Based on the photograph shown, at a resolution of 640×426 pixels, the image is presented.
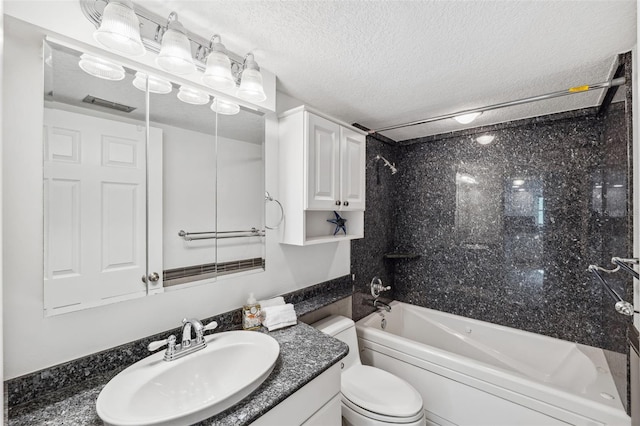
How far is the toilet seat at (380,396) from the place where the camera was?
5.13ft

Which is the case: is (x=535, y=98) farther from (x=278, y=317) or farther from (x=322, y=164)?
(x=278, y=317)

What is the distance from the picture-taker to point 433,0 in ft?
3.59

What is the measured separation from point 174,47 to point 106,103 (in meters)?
0.36

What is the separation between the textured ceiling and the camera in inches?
44.9

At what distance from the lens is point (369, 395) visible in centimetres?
172

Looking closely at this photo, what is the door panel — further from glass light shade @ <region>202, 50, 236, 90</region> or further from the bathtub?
the bathtub

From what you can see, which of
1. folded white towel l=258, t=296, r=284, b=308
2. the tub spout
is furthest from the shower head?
folded white towel l=258, t=296, r=284, b=308

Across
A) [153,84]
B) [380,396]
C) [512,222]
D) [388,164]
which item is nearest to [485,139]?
[512,222]

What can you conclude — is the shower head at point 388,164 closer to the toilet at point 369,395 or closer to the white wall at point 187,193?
the toilet at point 369,395

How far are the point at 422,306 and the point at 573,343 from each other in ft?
3.78

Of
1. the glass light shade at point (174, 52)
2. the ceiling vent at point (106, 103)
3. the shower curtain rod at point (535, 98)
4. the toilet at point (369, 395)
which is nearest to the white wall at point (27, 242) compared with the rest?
the ceiling vent at point (106, 103)

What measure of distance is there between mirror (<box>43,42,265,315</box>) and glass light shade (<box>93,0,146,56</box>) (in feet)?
0.39

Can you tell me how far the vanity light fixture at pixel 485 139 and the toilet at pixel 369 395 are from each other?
2005mm

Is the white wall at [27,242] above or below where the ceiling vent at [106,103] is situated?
below
